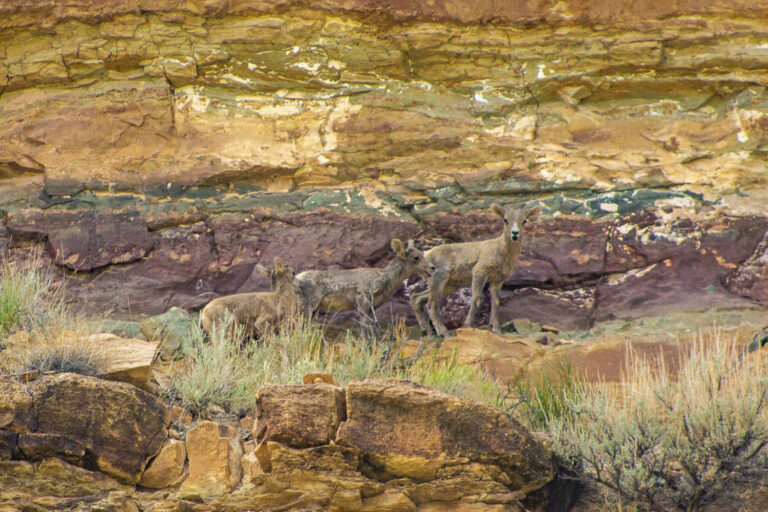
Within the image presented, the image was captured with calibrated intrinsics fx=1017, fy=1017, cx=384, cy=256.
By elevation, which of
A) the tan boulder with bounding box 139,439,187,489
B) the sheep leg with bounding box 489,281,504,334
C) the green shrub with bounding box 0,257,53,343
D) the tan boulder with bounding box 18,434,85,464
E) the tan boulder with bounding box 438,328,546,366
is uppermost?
the green shrub with bounding box 0,257,53,343

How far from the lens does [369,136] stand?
49.1ft

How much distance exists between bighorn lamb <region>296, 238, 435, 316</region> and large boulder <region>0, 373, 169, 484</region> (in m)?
4.78

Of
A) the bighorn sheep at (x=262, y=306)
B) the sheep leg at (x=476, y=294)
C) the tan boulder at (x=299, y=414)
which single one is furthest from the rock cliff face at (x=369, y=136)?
the tan boulder at (x=299, y=414)

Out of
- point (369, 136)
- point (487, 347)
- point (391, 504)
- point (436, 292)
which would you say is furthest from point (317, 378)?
point (369, 136)

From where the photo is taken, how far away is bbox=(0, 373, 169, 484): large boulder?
8133 mm

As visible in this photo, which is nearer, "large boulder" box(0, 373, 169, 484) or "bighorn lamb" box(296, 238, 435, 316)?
"large boulder" box(0, 373, 169, 484)

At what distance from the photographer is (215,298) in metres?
13.7

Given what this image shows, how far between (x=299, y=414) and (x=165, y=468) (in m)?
1.21

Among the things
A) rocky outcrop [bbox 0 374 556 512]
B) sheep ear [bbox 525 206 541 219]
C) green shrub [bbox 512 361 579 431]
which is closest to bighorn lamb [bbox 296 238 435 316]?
sheep ear [bbox 525 206 541 219]

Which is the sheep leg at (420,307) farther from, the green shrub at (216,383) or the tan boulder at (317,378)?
the tan boulder at (317,378)

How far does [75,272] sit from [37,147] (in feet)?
7.23

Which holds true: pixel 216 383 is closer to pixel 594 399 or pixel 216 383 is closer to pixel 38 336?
pixel 38 336

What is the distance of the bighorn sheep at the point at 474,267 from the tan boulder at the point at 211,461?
495 centimetres

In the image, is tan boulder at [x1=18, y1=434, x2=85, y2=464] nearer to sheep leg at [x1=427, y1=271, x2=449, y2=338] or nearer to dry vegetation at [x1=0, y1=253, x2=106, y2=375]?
dry vegetation at [x1=0, y1=253, x2=106, y2=375]
